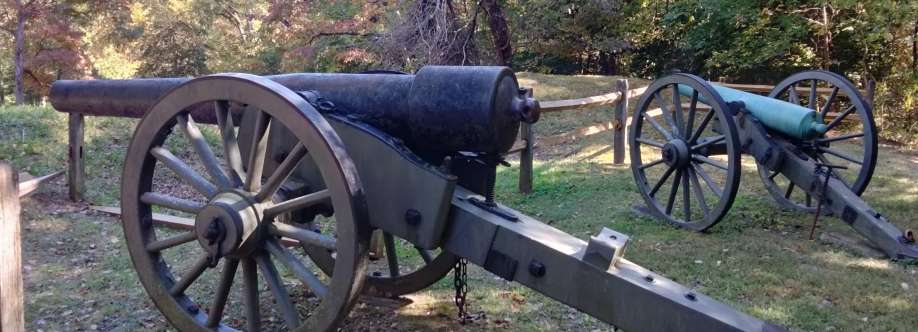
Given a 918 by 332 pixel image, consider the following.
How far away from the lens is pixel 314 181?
333cm

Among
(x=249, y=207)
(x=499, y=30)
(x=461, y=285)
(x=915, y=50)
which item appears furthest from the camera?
(x=499, y=30)

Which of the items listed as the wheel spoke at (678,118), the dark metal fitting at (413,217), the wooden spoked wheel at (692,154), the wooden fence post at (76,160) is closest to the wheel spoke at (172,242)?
the dark metal fitting at (413,217)

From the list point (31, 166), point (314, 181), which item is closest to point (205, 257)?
point (314, 181)

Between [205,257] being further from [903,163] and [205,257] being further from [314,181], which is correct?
[903,163]

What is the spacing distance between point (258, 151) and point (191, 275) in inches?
26.9

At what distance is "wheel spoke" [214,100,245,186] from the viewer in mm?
3188

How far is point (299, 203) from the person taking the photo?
9.83ft

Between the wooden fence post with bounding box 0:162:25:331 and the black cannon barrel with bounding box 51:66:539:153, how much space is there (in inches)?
56.0

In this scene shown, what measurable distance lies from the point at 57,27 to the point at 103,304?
13087 mm

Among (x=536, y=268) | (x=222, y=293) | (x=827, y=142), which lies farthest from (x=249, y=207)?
(x=827, y=142)

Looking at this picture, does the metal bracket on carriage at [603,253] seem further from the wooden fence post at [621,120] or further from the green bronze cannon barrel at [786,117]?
the wooden fence post at [621,120]

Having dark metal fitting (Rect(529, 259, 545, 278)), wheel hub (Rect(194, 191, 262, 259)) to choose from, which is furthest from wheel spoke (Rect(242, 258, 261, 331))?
dark metal fitting (Rect(529, 259, 545, 278))

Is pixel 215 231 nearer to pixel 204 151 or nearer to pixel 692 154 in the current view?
pixel 204 151

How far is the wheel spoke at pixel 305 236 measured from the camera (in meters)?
2.99
